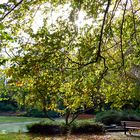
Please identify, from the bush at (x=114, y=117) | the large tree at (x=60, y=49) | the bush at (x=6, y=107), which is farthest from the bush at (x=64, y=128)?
the bush at (x=6, y=107)

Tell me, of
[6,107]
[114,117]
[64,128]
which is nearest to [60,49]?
[64,128]

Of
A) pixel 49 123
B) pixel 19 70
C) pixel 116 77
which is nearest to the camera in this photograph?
pixel 19 70

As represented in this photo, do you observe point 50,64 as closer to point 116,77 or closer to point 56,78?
point 56,78

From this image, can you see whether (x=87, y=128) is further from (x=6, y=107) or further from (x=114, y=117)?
(x=6, y=107)

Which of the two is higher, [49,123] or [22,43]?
[22,43]

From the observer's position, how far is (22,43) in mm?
6699

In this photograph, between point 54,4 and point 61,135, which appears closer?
point 54,4

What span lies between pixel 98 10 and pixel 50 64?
1609mm

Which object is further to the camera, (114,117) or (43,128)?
(114,117)

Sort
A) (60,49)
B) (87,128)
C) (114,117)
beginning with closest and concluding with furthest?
(60,49)
(87,128)
(114,117)

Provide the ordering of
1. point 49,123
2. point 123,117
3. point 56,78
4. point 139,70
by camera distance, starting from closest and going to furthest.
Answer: point 56,78, point 139,70, point 49,123, point 123,117

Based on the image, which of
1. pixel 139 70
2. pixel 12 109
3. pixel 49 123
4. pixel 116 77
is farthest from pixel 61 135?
pixel 12 109

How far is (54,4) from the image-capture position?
7.31 metres

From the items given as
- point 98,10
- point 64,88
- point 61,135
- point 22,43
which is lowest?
point 61,135
